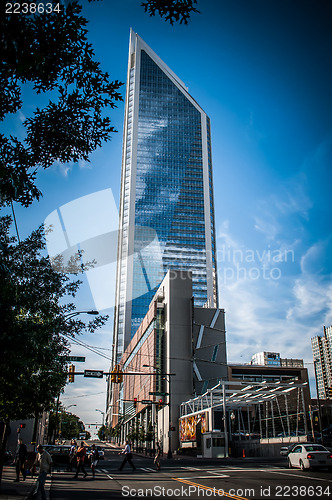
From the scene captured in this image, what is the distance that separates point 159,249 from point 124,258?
54.9 ft

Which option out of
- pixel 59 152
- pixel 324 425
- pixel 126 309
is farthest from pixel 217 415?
pixel 126 309

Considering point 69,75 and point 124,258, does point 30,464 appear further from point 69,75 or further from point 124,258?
point 124,258

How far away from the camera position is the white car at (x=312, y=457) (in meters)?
19.2

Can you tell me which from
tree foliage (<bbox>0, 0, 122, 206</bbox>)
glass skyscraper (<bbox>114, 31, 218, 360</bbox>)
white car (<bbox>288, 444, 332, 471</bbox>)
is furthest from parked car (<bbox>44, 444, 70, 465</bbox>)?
glass skyscraper (<bbox>114, 31, 218, 360</bbox>)

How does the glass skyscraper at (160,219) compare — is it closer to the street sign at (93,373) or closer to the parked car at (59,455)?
the street sign at (93,373)

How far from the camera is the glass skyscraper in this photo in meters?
166

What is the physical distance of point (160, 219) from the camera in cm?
17225

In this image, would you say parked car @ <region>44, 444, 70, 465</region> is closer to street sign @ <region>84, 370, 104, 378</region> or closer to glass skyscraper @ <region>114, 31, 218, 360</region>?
street sign @ <region>84, 370, 104, 378</region>

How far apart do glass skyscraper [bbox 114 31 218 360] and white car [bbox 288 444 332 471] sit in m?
136

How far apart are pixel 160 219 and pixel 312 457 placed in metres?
155

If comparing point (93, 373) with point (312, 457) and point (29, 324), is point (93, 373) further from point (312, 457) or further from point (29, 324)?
point (29, 324)

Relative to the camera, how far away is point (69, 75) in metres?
9.39

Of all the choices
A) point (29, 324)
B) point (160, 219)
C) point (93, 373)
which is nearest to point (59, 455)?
point (93, 373)

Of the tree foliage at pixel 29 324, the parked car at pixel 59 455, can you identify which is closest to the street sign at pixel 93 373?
the parked car at pixel 59 455
